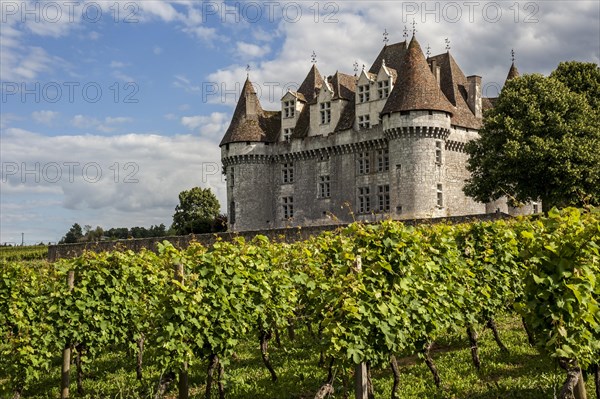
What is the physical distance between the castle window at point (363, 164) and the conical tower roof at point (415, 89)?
435 centimetres

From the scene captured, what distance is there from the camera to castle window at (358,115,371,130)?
4569 centimetres

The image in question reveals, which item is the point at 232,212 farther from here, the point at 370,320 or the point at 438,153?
the point at 370,320

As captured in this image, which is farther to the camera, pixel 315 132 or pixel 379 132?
pixel 315 132

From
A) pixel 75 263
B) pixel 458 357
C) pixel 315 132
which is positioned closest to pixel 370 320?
pixel 458 357

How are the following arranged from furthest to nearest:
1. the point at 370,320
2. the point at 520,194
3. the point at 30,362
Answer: the point at 520,194
the point at 30,362
the point at 370,320

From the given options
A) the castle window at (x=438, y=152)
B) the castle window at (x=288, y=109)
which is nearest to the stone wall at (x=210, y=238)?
the castle window at (x=438, y=152)

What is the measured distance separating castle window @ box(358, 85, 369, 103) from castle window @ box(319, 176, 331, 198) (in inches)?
237

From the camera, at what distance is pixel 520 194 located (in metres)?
35.8

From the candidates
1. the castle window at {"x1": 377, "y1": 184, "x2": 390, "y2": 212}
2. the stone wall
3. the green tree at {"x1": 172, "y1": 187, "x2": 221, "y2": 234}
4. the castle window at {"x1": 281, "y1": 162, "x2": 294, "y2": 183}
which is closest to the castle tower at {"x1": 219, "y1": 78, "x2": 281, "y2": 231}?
the castle window at {"x1": 281, "y1": 162, "x2": 294, "y2": 183}

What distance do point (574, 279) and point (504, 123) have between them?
94.9 feet

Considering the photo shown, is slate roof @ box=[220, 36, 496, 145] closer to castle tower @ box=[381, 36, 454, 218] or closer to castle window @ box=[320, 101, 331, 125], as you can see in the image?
castle tower @ box=[381, 36, 454, 218]

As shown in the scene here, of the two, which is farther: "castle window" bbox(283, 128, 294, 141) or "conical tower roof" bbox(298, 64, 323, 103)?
"conical tower roof" bbox(298, 64, 323, 103)

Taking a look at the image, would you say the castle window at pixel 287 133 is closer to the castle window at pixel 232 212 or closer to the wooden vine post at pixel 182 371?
the castle window at pixel 232 212

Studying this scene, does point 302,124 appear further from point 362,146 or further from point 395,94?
point 395,94
